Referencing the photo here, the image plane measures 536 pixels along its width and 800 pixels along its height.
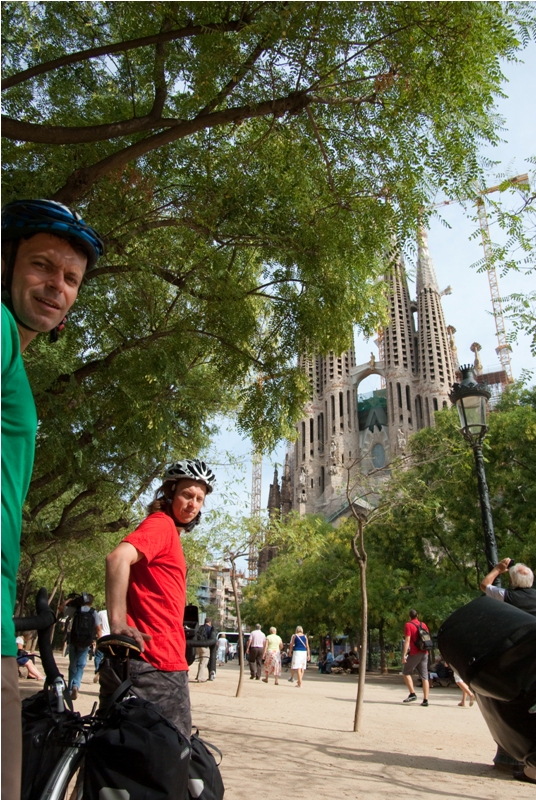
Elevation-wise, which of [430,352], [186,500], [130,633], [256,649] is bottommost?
[256,649]

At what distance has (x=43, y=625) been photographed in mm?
1775

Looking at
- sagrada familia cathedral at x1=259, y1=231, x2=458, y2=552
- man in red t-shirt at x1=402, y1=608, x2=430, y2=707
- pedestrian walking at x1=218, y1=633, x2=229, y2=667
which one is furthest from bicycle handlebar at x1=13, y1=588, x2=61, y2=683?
sagrada familia cathedral at x1=259, y1=231, x2=458, y2=552

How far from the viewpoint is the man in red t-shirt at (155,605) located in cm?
224

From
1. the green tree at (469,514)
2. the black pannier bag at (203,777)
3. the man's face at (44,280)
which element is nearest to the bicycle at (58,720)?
the black pannier bag at (203,777)

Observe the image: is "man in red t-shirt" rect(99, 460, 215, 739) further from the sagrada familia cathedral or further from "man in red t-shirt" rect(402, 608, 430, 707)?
the sagrada familia cathedral

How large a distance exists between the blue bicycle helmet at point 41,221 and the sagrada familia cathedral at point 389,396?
63.5 m

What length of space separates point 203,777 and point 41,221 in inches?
66.7

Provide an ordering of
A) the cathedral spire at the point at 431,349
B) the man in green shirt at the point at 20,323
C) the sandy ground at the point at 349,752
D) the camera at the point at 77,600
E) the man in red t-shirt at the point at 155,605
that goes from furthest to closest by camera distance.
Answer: the cathedral spire at the point at 431,349 < the sandy ground at the point at 349,752 < the camera at the point at 77,600 < the man in red t-shirt at the point at 155,605 < the man in green shirt at the point at 20,323

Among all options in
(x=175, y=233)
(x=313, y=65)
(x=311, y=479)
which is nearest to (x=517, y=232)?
(x=313, y=65)

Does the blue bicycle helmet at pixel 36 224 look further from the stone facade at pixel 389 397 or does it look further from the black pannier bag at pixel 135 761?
the stone facade at pixel 389 397

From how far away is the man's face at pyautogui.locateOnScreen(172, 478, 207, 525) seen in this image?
2875mm

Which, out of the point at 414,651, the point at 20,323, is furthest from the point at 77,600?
the point at 414,651

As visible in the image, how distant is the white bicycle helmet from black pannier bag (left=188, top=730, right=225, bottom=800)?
1.12 m

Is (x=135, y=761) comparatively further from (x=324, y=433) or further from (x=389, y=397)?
(x=324, y=433)
